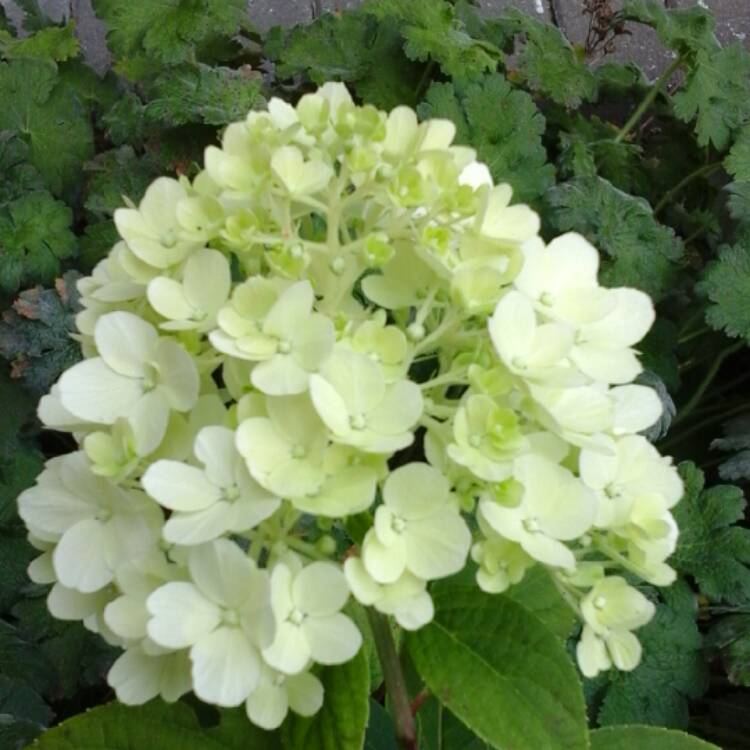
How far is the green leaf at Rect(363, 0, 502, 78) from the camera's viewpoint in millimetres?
1623

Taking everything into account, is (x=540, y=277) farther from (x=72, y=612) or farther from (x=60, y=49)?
(x=60, y=49)

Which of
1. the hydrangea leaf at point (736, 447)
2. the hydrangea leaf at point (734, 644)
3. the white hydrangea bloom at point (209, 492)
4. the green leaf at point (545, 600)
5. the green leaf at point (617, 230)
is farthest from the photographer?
the green leaf at point (617, 230)

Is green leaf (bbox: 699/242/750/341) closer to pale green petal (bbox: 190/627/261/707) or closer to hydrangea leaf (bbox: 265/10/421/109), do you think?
Answer: hydrangea leaf (bbox: 265/10/421/109)

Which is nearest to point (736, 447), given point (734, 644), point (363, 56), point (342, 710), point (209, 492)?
point (734, 644)

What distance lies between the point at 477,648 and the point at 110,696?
93 centimetres

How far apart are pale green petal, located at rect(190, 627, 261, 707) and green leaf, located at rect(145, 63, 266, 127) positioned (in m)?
1.09

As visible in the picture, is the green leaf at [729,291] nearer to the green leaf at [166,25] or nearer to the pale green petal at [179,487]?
the green leaf at [166,25]

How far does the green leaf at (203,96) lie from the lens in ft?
5.10

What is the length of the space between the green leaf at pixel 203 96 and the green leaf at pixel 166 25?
0.13 ft

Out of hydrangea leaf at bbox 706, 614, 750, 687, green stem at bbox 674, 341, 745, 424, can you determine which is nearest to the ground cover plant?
hydrangea leaf at bbox 706, 614, 750, 687

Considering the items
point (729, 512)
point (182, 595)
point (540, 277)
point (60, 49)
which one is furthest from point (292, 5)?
point (182, 595)

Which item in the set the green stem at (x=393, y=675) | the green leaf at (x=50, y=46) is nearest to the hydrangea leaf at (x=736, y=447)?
the green stem at (x=393, y=675)

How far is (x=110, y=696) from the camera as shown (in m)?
1.44

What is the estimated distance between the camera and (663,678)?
4.49 feet
